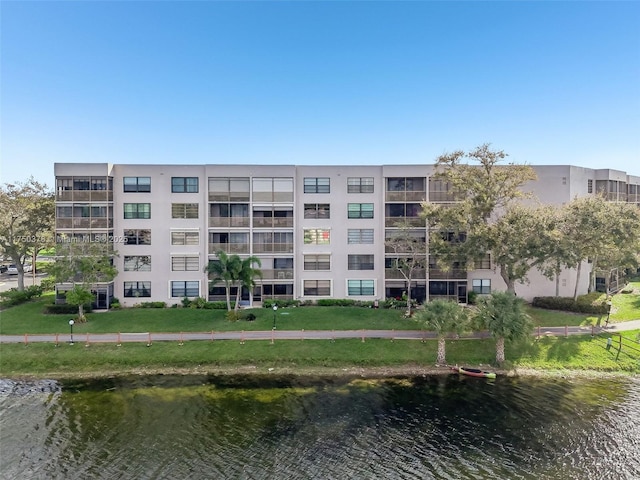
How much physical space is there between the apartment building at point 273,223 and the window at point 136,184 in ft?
0.39

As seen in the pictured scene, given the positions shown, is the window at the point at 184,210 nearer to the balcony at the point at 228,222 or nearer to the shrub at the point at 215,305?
the balcony at the point at 228,222

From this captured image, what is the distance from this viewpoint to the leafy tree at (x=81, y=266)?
1610 inches

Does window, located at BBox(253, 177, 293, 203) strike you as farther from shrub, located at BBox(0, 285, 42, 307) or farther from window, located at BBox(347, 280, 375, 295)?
shrub, located at BBox(0, 285, 42, 307)

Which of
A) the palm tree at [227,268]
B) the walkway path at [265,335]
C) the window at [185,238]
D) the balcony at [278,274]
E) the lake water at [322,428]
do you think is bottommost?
the lake water at [322,428]

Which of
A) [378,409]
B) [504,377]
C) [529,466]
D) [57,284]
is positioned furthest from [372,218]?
[57,284]

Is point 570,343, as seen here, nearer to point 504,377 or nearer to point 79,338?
point 504,377

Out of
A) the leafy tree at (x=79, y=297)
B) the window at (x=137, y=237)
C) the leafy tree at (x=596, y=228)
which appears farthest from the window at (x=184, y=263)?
the leafy tree at (x=596, y=228)

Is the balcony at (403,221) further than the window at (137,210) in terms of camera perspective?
No

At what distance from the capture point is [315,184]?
4975 cm

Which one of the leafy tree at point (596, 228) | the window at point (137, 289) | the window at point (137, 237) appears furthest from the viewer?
the window at point (137, 237)

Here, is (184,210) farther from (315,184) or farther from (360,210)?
(360,210)

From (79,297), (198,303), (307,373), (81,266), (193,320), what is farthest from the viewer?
(198,303)

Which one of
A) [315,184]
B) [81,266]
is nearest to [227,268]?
[81,266]

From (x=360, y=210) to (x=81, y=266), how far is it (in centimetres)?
3050
